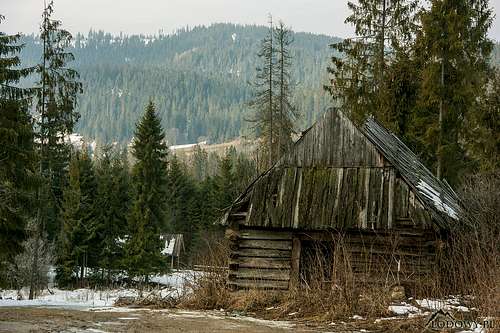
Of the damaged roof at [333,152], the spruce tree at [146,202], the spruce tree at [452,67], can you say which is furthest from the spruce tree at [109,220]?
the damaged roof at [333,152]

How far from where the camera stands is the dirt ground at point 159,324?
9656 mm

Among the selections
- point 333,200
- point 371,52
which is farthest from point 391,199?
point 371,52

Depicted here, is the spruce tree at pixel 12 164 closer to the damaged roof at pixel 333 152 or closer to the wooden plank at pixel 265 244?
the wooden plank at pixel 265 244

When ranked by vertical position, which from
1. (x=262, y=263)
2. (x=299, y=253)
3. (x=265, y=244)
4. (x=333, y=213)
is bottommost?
(x=262, y=263)

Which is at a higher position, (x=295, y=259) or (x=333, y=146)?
(x=333, y=146)

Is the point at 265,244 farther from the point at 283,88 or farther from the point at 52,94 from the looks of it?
the point at 283,88

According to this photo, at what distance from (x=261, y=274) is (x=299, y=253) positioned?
119 cm

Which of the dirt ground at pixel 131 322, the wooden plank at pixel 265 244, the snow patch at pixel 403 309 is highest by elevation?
the wooden plank at pixel 265 244

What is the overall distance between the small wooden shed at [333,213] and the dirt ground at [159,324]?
4.01m

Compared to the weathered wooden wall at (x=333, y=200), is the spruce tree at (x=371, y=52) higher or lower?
higher

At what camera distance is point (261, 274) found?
15930mm

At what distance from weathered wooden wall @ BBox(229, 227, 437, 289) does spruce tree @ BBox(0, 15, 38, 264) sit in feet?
28.8

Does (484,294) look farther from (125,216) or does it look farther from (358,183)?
(125,216)

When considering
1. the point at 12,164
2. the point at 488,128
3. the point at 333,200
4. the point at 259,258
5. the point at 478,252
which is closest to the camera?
the point at 478,252
